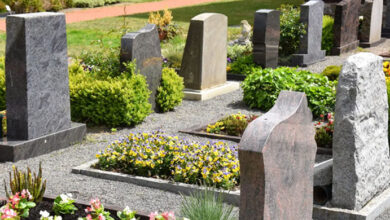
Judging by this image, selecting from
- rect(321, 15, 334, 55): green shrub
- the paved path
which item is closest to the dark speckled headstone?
rect(321, 15, 334, 55): green shrub

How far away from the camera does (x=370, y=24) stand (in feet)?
59.8

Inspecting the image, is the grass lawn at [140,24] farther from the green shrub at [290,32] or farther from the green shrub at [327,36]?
the green shrub at [327,36]

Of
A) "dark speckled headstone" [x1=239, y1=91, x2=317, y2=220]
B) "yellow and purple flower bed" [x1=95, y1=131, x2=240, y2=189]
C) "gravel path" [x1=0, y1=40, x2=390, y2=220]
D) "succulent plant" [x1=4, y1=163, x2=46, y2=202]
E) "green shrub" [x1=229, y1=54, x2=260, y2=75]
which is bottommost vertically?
"gravel path" [x1=0, y1=40, x2=390, y2=220]

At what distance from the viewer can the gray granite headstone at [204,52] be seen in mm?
12133

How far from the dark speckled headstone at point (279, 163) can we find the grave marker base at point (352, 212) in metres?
0.94

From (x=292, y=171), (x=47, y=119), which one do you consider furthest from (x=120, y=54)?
(x=292, y=171)

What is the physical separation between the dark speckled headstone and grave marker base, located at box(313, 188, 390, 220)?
3.10ft

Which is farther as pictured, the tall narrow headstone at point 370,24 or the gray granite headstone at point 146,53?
the tall narrow headstone at point 370,24

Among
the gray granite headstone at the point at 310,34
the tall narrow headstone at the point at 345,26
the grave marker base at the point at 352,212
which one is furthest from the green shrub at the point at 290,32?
the grave marker base at the point at 352,212

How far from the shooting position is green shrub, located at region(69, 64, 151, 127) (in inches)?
395

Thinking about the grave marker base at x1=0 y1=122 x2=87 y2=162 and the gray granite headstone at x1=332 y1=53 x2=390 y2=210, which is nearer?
the gray granite headstone at x1=332 y1=53 x2=390 y2=210

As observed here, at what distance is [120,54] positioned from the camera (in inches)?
415

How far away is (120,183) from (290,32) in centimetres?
879

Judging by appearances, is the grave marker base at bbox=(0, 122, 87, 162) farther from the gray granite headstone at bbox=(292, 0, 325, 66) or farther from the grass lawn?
the gray granite headstone at bbox=(292, 0, 325, 66)
